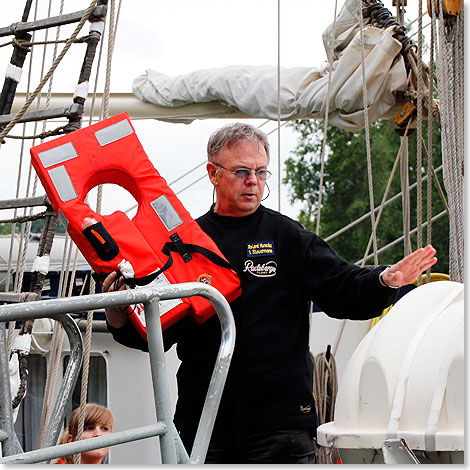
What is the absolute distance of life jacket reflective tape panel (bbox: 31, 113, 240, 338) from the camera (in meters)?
2.28

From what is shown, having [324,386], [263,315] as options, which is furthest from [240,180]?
[324,386]

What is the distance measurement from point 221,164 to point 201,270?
0.35m

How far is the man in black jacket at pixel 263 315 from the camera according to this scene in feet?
7.16

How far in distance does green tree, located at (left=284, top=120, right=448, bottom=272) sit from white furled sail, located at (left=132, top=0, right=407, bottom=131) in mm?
16405

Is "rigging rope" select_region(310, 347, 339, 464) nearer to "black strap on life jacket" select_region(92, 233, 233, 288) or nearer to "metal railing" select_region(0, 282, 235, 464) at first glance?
"black strap on life jacket" select_region(92, 233, 233, 288)

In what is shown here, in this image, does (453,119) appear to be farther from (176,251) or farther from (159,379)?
(159,379)

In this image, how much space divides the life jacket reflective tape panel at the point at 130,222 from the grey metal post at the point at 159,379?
61 cm

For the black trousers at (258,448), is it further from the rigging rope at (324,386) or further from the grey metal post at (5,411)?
the rigging rope at (324,386)

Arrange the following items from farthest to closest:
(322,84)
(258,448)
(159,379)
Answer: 1. (322,84)
2. (258,448)
3. (159,379)

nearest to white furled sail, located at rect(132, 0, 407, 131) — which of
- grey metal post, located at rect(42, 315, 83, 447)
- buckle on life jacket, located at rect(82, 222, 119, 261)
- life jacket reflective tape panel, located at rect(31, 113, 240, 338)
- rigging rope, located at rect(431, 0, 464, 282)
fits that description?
rigging rope, located at rect(431, 0, 464, 282)

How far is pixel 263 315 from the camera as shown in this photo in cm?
226

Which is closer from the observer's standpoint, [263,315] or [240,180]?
[263,315]

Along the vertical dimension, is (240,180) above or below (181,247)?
above

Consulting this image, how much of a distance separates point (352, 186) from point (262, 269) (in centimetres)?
2323
